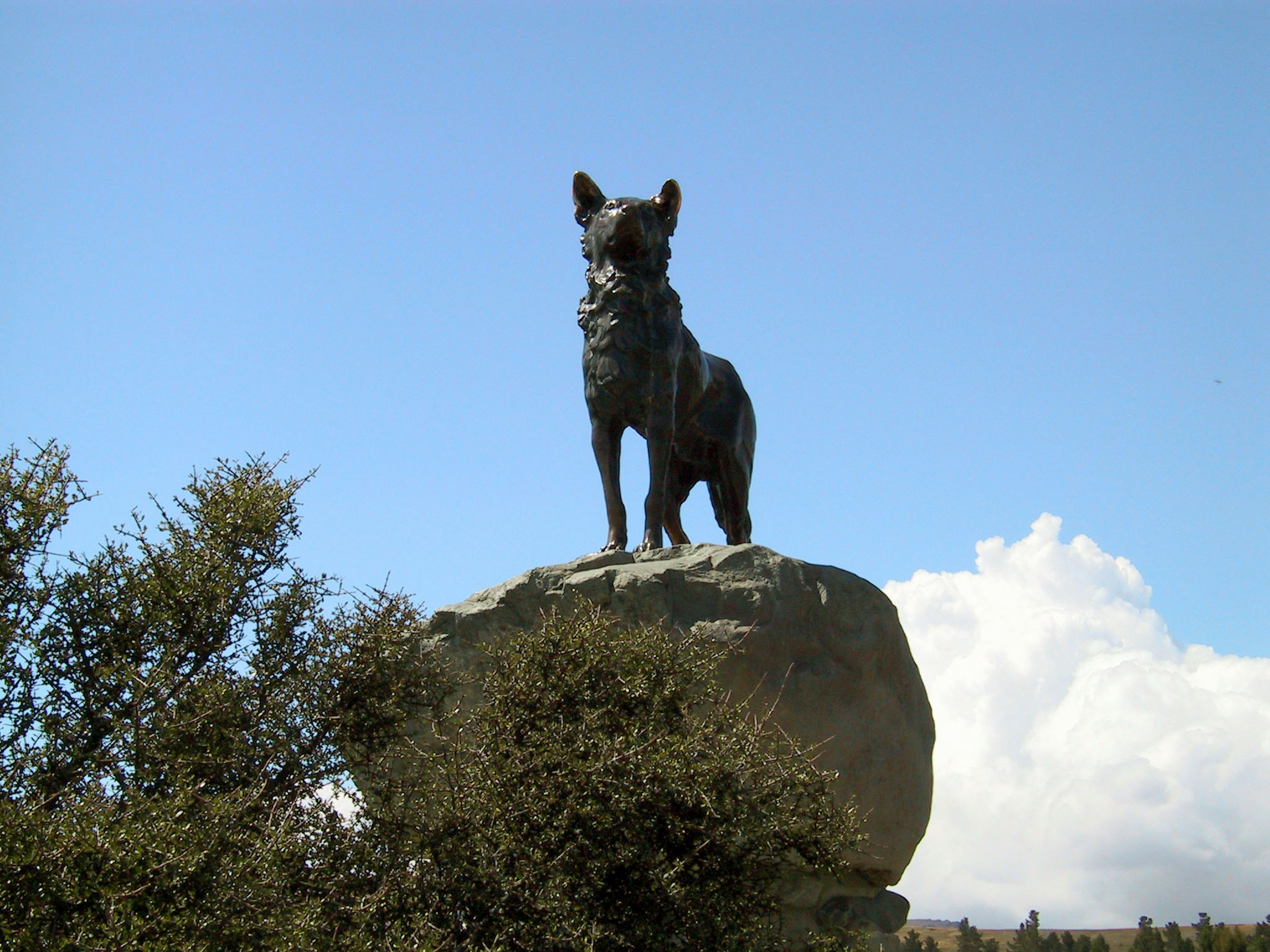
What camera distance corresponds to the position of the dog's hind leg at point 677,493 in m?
11.4

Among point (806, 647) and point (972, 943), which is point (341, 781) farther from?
point (972, 943)

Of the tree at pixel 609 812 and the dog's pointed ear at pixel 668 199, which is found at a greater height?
the dog's pointed ear at pixel 668 199

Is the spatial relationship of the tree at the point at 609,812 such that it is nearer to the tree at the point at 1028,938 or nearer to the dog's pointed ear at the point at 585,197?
the dog's pointed ear at the point at 585,197

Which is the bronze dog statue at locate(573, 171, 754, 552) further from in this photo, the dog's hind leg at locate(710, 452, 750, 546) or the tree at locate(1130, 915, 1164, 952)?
the tree at locate(1130, 915, 1164, 952)

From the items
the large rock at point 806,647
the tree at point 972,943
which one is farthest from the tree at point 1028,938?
the large rock at point 806,647

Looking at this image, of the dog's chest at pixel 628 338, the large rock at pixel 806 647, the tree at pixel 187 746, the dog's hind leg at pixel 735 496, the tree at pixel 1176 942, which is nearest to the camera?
the tree at pixel 187 746

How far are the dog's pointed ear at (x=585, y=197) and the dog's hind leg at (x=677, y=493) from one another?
2297 mm

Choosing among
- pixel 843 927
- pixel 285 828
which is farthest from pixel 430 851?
pixel 843 927

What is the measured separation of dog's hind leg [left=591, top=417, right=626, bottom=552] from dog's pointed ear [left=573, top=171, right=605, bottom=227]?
167 centimetres

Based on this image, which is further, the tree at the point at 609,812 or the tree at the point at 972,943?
the tree at the point at 972,943

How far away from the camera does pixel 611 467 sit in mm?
10297

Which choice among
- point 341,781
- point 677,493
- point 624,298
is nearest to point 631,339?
point 624,298

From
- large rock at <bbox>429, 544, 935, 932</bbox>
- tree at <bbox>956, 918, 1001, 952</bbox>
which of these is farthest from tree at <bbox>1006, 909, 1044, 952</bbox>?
large rock at <bbox>429, 544, 935, 932</bbox>

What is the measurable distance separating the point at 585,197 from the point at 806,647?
4010mm
